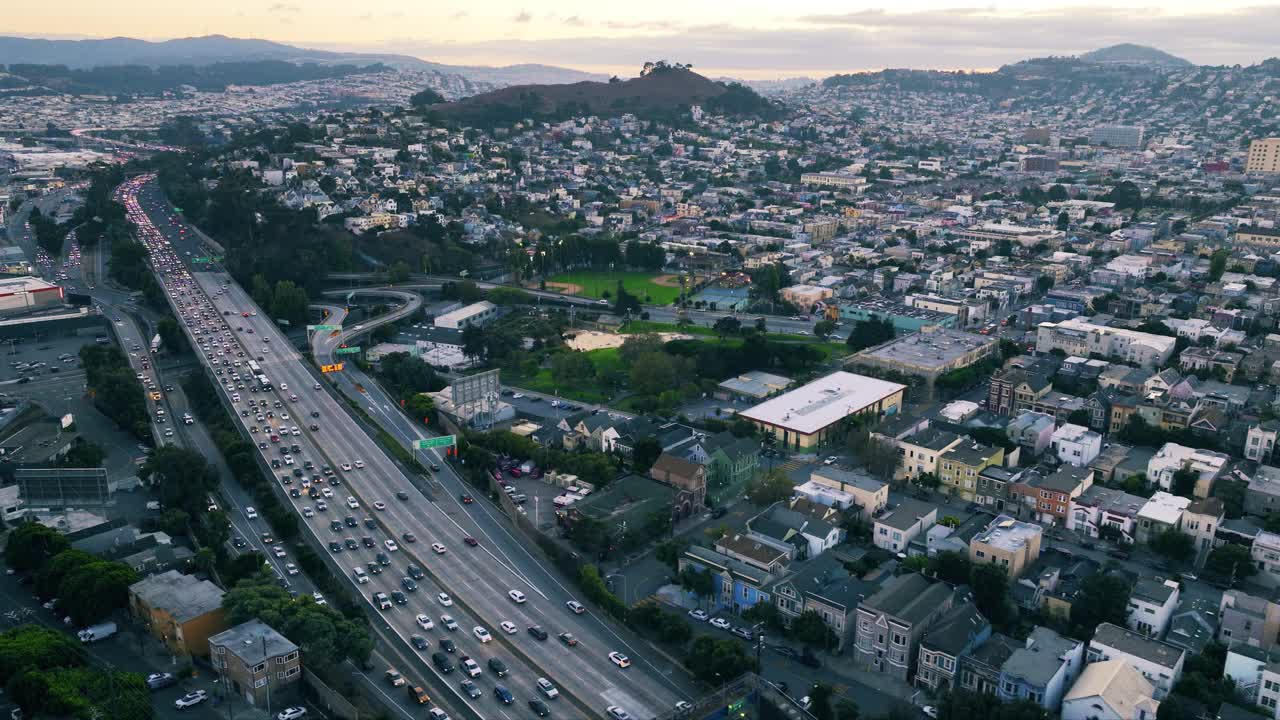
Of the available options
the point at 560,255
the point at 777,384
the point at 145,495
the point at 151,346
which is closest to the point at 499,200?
the point at 560,255

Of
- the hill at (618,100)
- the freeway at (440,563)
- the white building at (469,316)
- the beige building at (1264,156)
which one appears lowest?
the freeway at (440,563)

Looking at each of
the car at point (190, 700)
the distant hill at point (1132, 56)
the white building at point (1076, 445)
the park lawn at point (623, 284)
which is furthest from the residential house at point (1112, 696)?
Result: the distant hill at point (1132, 56)

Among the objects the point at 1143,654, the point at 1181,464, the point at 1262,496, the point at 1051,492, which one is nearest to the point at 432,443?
the point at 1051,492

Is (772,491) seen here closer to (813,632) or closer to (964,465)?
(964,465)

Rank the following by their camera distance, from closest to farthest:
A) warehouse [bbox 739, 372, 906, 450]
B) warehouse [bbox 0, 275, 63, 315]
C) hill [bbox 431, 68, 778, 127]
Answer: warehouse [bbox 739, 372, 906, 450]
warehouse [bbox 0, 275, 63, 315]
hill [bbox 431, 68, 778, 127]

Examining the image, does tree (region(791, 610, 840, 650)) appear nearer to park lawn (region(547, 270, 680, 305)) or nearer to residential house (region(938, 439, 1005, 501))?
residential house (region(938, 439, 1005, 501))

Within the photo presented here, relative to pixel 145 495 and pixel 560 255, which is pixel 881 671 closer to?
pixel 145 495

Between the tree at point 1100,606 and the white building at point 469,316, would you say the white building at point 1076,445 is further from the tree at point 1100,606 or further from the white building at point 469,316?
the white building at point 469,316

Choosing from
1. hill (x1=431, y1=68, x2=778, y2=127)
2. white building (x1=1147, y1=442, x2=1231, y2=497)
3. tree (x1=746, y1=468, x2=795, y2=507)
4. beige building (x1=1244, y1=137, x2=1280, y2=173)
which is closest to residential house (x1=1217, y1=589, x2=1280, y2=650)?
white building (x1=1147, y1=442, x2=1231, y2=497)
